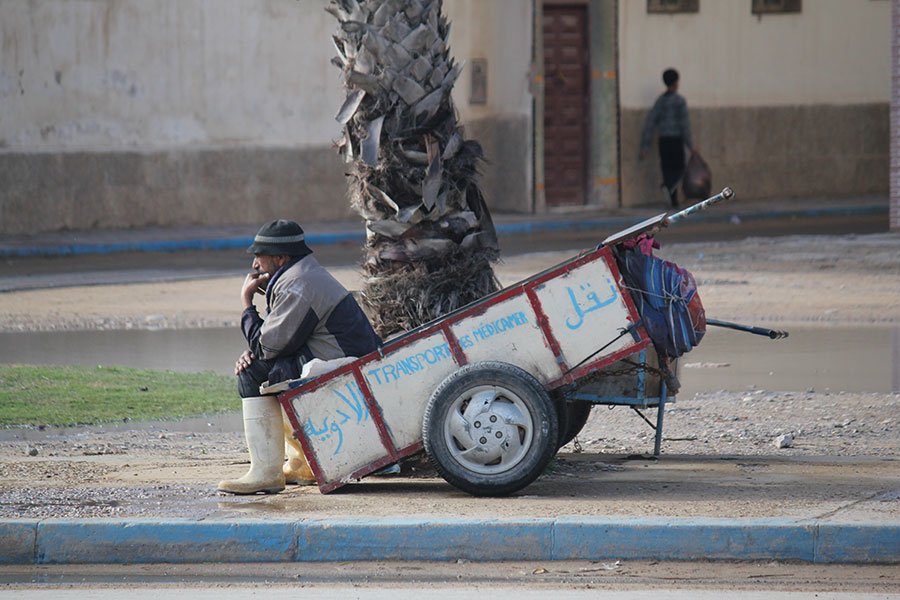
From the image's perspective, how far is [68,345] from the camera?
11.8 m

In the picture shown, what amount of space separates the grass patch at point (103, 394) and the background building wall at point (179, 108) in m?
9.85

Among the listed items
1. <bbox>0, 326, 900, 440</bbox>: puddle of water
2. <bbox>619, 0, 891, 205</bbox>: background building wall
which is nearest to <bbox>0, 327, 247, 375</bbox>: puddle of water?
<bbox>0, 326, 900, 440</bbox>: puddle of water

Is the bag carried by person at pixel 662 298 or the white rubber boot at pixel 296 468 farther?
the white rubber boot at pixel 296 468

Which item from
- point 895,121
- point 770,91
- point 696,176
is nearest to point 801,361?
point 895,121

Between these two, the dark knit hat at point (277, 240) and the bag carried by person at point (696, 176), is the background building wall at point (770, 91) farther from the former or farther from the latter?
the dark knit hat at point (277, 240)

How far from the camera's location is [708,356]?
36.5 feet

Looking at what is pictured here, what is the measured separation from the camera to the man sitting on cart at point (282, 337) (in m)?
6.70

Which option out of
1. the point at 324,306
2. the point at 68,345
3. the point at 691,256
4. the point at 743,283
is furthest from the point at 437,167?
the point at 691,256

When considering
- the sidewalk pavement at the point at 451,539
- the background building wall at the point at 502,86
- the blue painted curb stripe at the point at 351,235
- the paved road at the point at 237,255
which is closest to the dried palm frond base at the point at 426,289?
the sidewalk pavement at the point at 451,539

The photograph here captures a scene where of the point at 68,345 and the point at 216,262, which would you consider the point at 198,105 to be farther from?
the point at 68,345

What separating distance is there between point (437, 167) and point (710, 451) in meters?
2.18

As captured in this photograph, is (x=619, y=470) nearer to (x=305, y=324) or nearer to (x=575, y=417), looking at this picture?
(x=575, y=417)

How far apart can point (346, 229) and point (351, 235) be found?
60cm

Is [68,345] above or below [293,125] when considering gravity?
below
